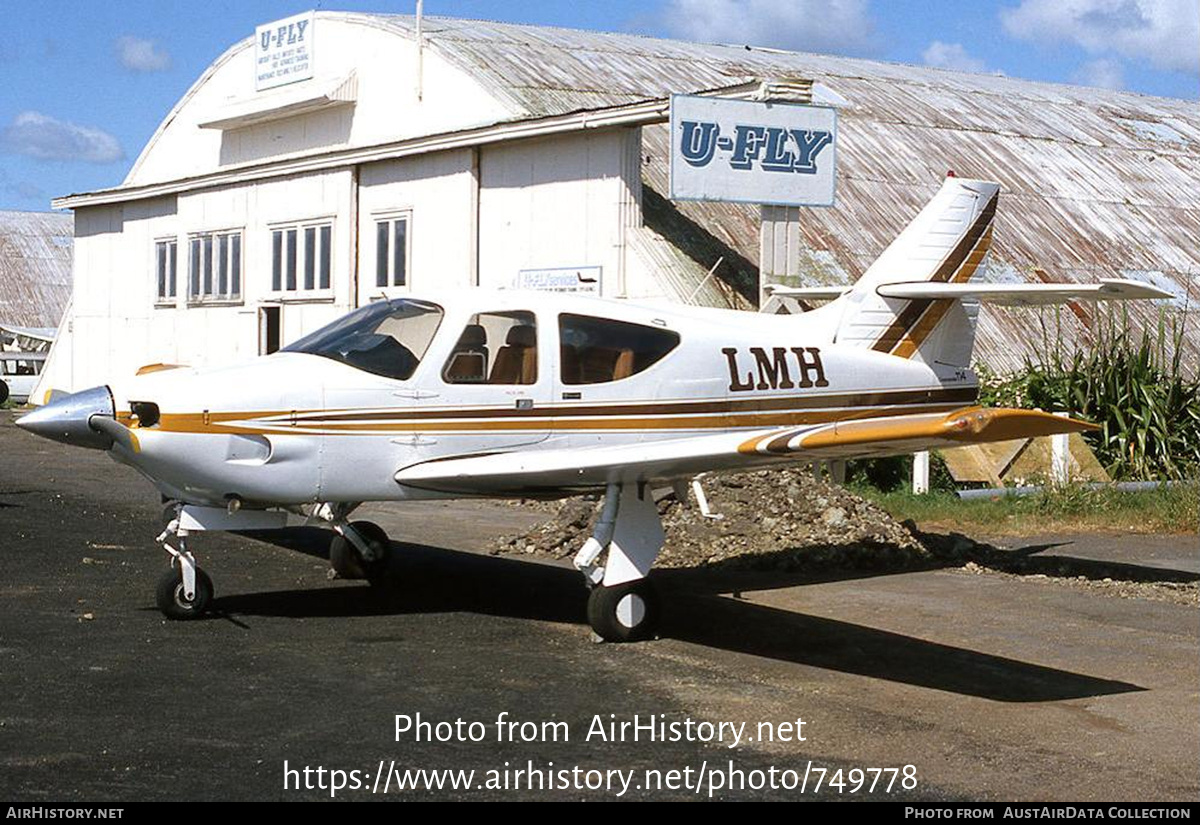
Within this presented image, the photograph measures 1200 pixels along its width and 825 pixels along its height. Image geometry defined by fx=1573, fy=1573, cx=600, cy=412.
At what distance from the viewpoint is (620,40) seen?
98.9ft

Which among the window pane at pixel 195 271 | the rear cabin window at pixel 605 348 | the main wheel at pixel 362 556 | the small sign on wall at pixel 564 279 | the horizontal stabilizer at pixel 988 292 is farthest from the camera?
the window pane at pixel 195 271

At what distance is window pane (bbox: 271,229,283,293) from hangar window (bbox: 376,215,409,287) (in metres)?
3.13

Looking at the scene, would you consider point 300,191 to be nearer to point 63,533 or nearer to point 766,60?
point 766,60

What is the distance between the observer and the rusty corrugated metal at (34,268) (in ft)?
200

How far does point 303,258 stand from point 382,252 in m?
2.24

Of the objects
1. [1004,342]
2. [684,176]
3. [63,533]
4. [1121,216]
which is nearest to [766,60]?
[1121,216]

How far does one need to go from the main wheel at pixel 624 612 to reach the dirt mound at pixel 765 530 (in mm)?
3389

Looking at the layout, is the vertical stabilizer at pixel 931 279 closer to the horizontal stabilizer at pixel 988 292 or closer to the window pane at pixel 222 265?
the horizontal stabilizer at pixel 988 292

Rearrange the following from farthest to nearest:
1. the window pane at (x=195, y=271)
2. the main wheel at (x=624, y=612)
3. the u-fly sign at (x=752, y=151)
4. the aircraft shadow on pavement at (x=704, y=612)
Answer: the window pane at (x=195, y=271)
the u-fly sign at (x=752, y=151)
the main wheel at (x=624, y=612)
the aircraft shadow on pavement at (x=704, y=612)

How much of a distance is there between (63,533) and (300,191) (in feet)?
42.0

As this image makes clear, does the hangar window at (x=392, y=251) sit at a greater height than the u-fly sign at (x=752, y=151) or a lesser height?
lesser

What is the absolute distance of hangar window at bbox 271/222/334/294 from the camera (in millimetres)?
26109

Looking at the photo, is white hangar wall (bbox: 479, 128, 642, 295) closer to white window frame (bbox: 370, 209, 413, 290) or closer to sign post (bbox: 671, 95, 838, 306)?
white window frame (bbox: 370, 209, 413, 290)

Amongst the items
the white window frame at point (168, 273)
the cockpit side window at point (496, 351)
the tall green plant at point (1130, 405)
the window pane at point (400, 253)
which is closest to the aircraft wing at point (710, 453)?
the cockpit side window at point (496, 351)
